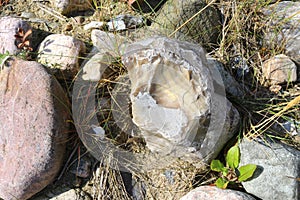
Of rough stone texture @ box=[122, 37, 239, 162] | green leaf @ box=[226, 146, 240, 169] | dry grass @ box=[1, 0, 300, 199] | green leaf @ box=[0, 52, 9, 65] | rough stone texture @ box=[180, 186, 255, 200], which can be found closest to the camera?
rough stone texture @ box=[122, 37, 239, 162]

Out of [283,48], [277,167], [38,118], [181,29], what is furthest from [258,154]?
[38,118]

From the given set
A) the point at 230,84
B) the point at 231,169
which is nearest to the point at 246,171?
the point at 231,169

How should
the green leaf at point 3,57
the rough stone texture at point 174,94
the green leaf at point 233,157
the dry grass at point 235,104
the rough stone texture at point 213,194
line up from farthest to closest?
the green leaf at point 3,57, the dry grass at point 235,104, the green leaf at point 233,157, the rough stone texture at point 213,194, the rough stone texture at point 174,94

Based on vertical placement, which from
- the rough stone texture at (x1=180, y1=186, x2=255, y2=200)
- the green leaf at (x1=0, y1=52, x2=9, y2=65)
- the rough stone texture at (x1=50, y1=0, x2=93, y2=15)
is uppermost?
the rough stone texture at (x1=50, y1=0, x2=93, y2=15)

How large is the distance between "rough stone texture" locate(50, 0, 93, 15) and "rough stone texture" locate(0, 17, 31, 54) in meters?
0.26

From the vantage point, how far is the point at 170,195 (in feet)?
7.72

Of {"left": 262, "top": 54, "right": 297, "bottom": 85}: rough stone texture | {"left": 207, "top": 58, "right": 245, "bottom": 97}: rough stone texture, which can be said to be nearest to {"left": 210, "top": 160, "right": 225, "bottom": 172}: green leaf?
{"left": 207, "top": 58, "right": 245, "bottom": 97}: rough stone texture

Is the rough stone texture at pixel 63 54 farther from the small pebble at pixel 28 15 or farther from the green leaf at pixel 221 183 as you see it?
the green leaf at pixel 221 183

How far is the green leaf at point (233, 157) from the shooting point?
2.23 meters

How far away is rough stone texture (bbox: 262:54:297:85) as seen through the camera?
243 cm

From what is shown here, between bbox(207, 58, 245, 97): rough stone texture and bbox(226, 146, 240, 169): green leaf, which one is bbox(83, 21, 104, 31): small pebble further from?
bbox(226, 146, 240, 169): green leaf

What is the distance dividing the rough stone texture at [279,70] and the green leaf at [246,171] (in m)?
0.56

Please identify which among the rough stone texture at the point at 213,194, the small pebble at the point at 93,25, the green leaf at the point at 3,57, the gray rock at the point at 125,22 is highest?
the gray rock at the point at 125,22

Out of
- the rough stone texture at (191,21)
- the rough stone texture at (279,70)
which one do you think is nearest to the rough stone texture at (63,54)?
the rough stone texture at (191,21)
